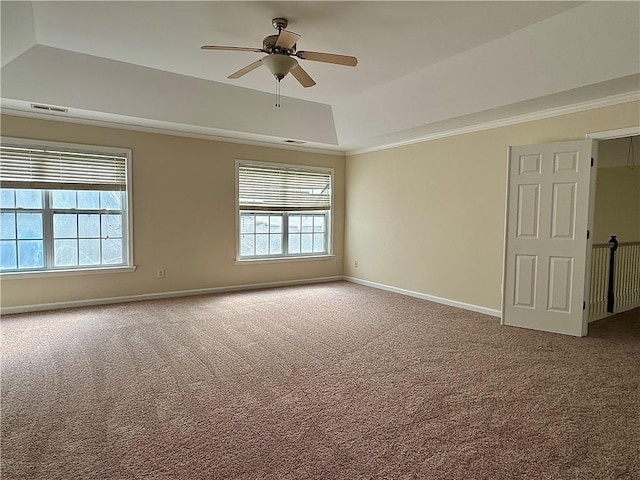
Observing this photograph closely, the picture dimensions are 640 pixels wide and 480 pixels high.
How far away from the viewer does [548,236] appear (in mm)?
4105

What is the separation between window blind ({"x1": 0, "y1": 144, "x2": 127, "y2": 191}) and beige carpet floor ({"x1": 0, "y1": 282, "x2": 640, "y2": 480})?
1634 millimetres

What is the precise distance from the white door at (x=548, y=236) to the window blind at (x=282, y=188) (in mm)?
3413

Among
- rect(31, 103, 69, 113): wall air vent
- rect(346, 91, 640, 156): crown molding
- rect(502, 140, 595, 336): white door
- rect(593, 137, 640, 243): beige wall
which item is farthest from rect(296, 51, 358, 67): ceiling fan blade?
rect(593, 137, 640, 243): beige wall

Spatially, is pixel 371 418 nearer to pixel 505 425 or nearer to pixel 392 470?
pixel 392 470

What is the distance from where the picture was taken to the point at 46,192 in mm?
4699

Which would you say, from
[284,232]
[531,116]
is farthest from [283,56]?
[284,232]

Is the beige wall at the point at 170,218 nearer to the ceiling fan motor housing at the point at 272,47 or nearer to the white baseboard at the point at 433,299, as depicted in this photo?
the white baseboard at the point at 433,299

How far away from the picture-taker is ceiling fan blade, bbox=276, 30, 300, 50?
277 centimetres

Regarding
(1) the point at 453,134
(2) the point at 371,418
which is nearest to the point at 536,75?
(1) the point at 453,134

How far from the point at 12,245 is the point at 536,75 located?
6.04 m

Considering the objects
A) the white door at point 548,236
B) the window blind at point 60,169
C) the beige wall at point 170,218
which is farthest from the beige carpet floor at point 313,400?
the window blind at point 60,169

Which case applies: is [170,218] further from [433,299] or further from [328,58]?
[433,299]

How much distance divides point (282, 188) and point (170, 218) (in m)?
1.94

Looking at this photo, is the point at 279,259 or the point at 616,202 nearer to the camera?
the point at 616,202
